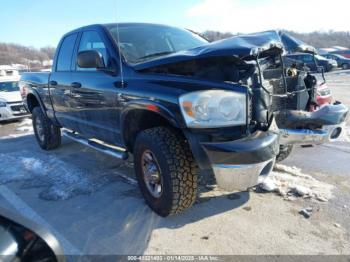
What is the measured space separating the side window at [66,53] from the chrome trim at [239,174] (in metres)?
3.02

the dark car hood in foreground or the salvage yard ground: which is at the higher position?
the dark car hood in foreground

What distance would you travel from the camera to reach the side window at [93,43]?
3.93 meters

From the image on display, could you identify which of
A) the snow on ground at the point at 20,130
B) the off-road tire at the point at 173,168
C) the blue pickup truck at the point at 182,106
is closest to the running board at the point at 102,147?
the blue pickup truck at the point at 182,106

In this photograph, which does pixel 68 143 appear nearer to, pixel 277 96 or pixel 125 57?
pixel 125 57

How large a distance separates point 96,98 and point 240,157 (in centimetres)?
206

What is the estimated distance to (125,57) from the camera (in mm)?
3648

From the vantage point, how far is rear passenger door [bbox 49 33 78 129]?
4766mm

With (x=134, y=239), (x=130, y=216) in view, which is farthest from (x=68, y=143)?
(x=134, y=239)

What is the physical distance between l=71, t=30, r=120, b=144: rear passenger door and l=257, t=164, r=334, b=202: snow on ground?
177 cm

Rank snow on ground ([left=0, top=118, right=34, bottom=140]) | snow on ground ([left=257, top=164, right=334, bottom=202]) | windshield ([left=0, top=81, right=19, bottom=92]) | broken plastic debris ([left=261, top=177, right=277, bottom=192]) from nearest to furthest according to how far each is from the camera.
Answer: snow on ground ([left=257, top=164, right=334, bottom=202]) → broken plastic debris ([left=261, top=177, right=277, bottom=192]) → snow on ground ([left=0, top=118, right=34, bottom=140]) → windshield ([left=0, top=81, right=19, bottom=92])

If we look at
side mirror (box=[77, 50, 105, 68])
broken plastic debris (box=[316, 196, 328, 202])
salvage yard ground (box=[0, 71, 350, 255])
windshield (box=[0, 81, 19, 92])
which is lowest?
salvage yard ground (box=[0, 71, 350, 255])

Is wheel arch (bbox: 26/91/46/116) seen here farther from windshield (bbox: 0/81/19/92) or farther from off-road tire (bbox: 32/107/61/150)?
windshield (bbox: 0/81/19/92)

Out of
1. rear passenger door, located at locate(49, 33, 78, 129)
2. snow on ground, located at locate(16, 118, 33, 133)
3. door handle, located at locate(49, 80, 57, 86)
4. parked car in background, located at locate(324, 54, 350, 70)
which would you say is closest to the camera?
rear passenger door, located at locate(49, 33, 78, 129)

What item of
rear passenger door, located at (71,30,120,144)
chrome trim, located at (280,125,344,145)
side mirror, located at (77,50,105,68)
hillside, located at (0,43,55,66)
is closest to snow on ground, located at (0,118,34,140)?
rear passenger door, located at (71,30,120,144)
